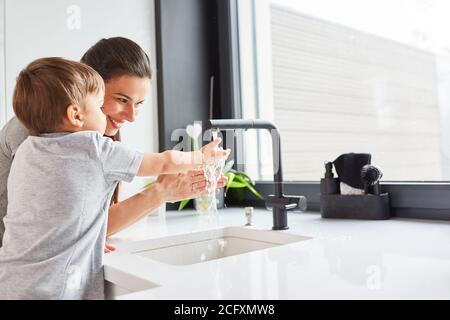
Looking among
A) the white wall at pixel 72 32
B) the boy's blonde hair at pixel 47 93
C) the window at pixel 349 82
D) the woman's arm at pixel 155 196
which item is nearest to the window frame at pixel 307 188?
the window at pixel 349 82

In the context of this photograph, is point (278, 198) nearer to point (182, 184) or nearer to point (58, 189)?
point (182, 184)

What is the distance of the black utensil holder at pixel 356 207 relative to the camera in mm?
1205

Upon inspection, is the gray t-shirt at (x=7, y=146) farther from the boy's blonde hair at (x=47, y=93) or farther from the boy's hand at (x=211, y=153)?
the boy's hand at (x=211, y=153)

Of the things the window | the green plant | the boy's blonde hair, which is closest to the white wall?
the green plant

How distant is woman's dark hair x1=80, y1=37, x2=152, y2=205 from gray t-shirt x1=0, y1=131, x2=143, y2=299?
36cm

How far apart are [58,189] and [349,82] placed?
1.11 metres

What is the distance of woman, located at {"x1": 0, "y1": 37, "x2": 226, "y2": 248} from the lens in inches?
41.9

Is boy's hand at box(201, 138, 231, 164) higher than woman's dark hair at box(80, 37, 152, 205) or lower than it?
lower

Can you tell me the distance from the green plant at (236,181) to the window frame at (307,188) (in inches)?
1.5

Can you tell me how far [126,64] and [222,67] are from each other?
0.87m

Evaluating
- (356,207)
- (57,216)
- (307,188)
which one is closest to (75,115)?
(57,216)

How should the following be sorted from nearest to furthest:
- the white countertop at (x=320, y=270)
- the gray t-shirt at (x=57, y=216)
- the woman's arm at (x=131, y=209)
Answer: the white countertop at (x=320, y=270), the gray t-shirt at (x=57, y=216), the woman's arm at (x=131, y=209)

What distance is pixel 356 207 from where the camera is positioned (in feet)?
4.03

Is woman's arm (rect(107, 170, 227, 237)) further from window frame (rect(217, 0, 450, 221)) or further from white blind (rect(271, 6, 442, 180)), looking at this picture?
white blind (rect(271, 6, 442, 180))
